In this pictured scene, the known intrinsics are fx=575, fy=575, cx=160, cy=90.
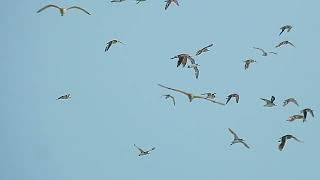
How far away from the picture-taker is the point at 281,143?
31094 mm

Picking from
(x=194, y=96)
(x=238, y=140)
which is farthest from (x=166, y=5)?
(x=194, y=96)

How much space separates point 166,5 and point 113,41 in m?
4.17

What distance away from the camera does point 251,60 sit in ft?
139

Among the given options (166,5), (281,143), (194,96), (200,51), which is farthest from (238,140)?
(194,96)

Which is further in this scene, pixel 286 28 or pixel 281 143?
pixel 286 28

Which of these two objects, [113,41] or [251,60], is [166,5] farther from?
[251,60]

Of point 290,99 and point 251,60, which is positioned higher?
point 251,60

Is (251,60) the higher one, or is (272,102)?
(251,60)

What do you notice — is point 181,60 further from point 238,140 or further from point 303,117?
point 303,117

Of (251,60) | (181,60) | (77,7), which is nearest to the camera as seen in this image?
(77,7)

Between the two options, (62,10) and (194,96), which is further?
(62,10)

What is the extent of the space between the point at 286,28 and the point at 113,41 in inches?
487

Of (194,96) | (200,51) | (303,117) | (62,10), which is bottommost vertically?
(194,96)

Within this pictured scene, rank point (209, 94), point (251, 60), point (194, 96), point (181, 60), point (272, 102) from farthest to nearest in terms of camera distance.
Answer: point (251, 60)
point (272, 102)
point (209, 94)
point (181, 60)
point (194, 96)
